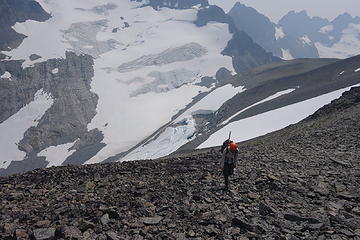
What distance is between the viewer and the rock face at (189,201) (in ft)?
30.6

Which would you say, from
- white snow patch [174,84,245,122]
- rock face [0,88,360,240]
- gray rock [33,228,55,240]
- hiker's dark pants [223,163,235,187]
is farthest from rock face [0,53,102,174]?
gray rock [33,228,55,240]

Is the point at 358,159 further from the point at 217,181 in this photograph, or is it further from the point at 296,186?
the point at 217,181

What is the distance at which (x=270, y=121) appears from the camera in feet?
190

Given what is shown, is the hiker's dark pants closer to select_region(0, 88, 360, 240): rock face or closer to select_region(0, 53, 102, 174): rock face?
select_region(0, 88, 360, 240): rock face

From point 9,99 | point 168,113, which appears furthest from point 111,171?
point 9,99

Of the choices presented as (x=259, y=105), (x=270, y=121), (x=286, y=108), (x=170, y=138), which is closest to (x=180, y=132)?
(x=170, y=138)

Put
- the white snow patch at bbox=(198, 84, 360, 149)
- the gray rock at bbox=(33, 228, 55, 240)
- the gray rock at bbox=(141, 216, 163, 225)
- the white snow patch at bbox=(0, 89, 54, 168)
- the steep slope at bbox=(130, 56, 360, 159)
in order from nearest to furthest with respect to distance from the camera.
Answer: the gray rock at bbox=(33, 228, 55, 240)
the gray rock at bbox=(141, 216, 163, 225)
the white snow patch at bbox=(198, 84, 360, 149)
the steep slope at bbox=(130, 56, 360, 159)
the white snow patch at bbox=(0, 89, 54, 168)

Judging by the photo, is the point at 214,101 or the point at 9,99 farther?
the point at 9,99

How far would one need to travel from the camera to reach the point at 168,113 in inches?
7490

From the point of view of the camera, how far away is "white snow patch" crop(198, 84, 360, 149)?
5412 centimetres

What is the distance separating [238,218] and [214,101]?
408 ft

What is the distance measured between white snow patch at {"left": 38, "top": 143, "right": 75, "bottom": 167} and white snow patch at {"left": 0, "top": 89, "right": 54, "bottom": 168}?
8.70m

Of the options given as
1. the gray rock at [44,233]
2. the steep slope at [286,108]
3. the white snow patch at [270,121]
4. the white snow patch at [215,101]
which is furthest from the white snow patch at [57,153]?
the gray rock at [44,233]

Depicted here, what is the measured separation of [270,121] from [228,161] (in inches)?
1823
